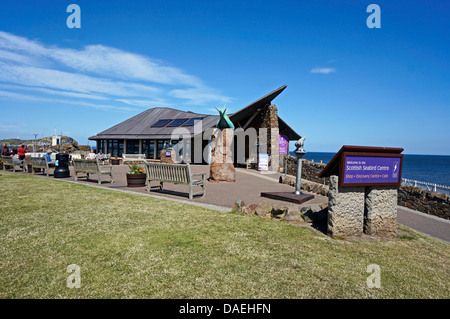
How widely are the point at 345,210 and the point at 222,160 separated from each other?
26.0 feet

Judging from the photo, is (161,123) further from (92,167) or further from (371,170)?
(371,170)

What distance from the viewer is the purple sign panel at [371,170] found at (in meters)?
4.55

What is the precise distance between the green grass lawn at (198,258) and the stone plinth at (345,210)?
0.27 m

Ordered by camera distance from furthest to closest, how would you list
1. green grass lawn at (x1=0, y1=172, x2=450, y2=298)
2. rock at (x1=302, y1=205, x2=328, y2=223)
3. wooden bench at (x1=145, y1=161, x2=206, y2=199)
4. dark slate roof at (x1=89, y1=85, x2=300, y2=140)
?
dark slate roof at (x1=89, y1=85, x2=300, y2=140)
wooden bench at (x1=145, y1=161, x2=206, y2=199)
rock at (x1=302, y1=205, x2=328, y2=223)
green grass lawn at (x1=0, y1=172, x2=450, y2=298)

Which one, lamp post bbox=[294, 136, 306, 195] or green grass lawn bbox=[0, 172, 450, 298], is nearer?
green grass lawn bbox=[0, 172, 450, 298]

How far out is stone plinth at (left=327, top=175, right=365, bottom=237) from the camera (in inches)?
182

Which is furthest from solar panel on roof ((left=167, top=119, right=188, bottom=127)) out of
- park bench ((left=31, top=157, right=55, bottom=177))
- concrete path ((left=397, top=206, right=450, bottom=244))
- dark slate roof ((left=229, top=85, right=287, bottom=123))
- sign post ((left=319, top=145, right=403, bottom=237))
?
sign post ((left=319, top=145, right=403, bottom=237))

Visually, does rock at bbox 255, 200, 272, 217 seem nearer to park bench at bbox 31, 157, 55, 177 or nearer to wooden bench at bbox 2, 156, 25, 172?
park bench at bbox 31, 157, 55, 177

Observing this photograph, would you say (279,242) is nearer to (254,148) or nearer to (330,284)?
(330,284)

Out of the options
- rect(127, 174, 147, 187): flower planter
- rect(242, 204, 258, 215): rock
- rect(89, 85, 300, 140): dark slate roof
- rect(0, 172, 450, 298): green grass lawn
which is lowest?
rect(0, 172, 450, 298): green grass lawn

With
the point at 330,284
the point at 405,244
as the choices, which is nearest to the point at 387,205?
the point at 405,244

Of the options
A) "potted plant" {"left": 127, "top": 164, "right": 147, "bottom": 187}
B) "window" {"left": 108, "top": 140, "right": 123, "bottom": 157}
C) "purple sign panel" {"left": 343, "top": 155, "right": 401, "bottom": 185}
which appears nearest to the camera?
"purple sign panel" {"left": 343, "top": 155, "right": 401, "bottom": 185}

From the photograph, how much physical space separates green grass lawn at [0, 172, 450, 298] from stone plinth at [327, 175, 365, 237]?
271mm

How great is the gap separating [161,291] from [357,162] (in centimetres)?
355
